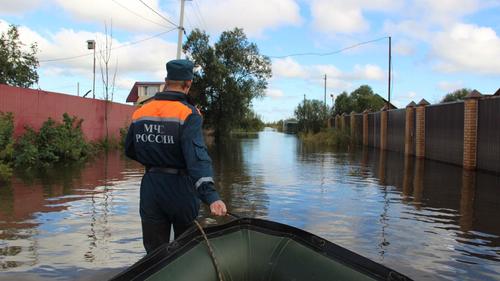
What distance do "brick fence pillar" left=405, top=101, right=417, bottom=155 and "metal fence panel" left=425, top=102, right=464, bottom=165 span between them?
1695 millimetres

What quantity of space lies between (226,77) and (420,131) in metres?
21.2

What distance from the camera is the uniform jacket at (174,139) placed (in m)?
3.09

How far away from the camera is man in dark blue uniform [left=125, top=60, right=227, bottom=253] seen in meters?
3.10

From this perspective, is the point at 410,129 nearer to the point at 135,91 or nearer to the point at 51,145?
the point at 51,145

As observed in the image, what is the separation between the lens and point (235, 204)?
8648 millimetres

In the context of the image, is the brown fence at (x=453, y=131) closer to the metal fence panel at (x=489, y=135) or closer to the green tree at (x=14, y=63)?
the metal fence panel at (x=489, y=135)

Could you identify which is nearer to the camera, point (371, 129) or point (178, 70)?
point (178, 70)

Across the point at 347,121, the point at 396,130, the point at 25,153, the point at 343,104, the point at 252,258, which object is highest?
the point at 343,104

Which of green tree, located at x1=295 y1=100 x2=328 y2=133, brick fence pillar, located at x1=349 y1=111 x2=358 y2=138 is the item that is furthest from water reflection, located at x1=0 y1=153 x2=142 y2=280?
green tree, located at x1=295 y1=100 x2=328 y2=133

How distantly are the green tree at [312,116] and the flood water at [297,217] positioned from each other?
37.3 metres

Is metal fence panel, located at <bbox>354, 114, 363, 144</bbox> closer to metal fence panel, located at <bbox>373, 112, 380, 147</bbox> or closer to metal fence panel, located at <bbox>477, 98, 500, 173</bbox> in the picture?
metal fence panel, located at <bbox>373, 112, 380, 147</bbox>

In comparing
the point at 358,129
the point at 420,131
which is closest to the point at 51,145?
the point at 420,131

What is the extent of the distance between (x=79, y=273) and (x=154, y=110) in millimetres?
2403

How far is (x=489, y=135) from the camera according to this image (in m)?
14.3
